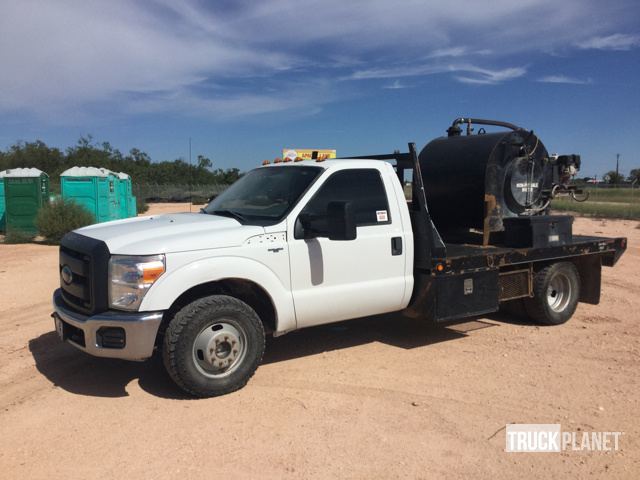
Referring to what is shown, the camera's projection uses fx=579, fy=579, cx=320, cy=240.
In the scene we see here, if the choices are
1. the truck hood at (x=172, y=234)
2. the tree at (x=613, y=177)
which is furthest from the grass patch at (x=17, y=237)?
the tree at (x=613, y=177)

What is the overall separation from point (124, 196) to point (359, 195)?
61.9 feet

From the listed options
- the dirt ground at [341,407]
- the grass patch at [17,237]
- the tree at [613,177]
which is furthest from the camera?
the tree at [613,177]

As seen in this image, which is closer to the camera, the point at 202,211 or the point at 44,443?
the point at 44,443

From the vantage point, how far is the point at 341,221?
4.95 meters

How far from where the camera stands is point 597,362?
19.0ft

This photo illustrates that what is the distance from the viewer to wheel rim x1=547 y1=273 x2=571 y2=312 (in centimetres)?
741

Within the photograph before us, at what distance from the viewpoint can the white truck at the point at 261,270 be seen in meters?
4.51

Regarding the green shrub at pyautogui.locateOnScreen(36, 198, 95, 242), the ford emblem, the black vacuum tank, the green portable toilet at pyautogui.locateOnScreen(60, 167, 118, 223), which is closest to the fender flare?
the ford emblem

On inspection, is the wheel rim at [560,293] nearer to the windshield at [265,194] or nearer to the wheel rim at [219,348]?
the windshield at [265,194]

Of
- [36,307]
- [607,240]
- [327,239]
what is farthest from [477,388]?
[36,307]

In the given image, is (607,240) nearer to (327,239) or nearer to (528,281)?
(528,281)

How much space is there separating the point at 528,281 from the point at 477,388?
92.0 inches

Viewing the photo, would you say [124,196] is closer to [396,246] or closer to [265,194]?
[265,194]

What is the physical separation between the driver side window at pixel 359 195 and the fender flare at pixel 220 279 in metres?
0.79
